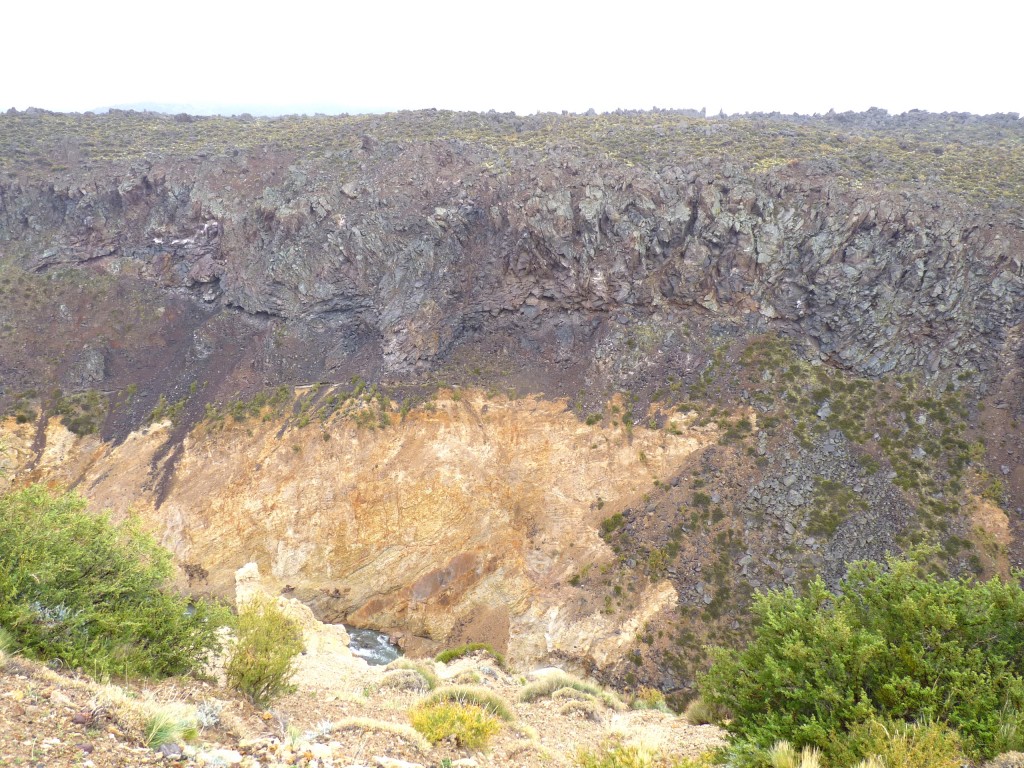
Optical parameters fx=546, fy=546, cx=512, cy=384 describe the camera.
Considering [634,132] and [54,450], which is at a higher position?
[634,132]

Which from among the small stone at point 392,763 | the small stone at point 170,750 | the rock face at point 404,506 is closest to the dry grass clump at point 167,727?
the small stone at point 170,750

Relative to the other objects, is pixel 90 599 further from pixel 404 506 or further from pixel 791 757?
pixel 404 506

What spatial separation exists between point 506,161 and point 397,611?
1413 inches

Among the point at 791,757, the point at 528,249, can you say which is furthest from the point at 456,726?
the point at 528,249

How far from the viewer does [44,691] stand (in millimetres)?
8398

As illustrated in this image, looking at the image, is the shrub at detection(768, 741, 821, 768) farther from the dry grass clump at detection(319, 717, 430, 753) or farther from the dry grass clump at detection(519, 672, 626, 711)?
the dry grass clump at detection(519, 672, 626, 711)

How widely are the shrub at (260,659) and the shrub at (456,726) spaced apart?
3.61 meters

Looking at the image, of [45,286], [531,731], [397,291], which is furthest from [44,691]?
[45,286]

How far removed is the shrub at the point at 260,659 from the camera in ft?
41.4

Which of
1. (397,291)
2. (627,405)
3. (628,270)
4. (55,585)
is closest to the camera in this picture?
(55,585)

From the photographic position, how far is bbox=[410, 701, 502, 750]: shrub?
36.4ft

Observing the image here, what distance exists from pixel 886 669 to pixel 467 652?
23007 mm

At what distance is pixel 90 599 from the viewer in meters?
12.1

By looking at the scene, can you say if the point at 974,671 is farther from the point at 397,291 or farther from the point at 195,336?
the point at 195,336
